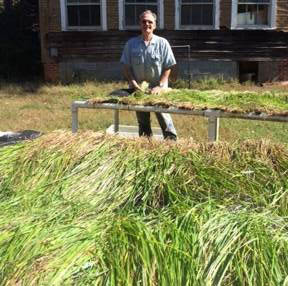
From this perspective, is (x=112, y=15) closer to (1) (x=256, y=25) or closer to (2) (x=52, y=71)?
(2) (x=52, y=71)

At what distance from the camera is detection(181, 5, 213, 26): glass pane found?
43.6ft

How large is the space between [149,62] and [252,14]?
8265 mm

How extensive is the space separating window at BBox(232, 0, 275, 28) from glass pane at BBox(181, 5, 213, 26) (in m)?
0.68

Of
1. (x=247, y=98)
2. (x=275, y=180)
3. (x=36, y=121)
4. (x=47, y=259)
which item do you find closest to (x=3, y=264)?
(x=47, y=259)

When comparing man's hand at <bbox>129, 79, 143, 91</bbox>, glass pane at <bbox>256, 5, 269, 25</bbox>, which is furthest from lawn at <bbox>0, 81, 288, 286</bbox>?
glass pane at <bbox>256, 5, 269, 25</bbox>

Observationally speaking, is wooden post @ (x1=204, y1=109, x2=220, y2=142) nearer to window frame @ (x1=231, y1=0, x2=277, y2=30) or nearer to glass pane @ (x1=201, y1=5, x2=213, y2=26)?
window frame @ (x1=231, y1=0, x2=277, y2=30)

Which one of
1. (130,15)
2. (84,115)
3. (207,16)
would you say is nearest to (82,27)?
(130,15)

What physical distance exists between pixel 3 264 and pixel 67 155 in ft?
3.56

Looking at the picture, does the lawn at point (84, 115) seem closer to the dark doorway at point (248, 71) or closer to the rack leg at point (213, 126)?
the rack leg at point (213, 126)

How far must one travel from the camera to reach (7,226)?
2.66 m

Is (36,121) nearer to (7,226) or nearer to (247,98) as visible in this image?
(247,98)

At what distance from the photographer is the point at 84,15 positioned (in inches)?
527

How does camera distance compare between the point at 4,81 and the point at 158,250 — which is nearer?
the point at 158,250

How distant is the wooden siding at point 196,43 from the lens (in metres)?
13.2
